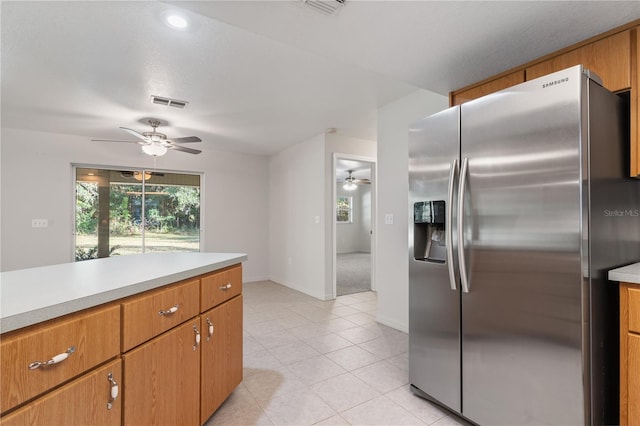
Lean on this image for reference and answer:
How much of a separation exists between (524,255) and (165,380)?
5.72 ft

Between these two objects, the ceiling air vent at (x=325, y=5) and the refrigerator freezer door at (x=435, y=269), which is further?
the refrigerator freezer door at (x=435, y=269)

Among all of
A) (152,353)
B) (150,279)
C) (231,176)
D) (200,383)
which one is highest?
(231,176)

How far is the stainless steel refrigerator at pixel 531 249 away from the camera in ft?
4.25

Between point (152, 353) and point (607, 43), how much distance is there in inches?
104

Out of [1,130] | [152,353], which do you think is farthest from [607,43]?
[1,130]

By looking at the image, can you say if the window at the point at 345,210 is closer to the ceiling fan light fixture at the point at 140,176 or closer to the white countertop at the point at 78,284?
the ceiling fan light fixture at the point at 140,176

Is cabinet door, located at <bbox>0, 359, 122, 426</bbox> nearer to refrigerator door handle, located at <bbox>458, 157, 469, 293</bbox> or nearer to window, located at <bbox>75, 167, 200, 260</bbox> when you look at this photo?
refrigerator door handle, located at <bbox>458, 157, 469, 293</bbox>

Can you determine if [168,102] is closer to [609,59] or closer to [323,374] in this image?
[323,374]

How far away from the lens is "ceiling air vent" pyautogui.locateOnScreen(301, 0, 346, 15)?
55.2 inches

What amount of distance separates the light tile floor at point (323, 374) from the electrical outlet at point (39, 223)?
3203 mm

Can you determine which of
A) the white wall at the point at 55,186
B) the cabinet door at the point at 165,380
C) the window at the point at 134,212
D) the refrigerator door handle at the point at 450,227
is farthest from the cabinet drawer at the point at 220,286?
the window at the point at 134,212

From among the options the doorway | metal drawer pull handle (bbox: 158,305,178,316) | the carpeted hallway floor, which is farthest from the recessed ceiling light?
the doorway

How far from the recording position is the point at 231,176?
566 cm

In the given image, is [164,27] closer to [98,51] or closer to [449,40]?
[98,51]
